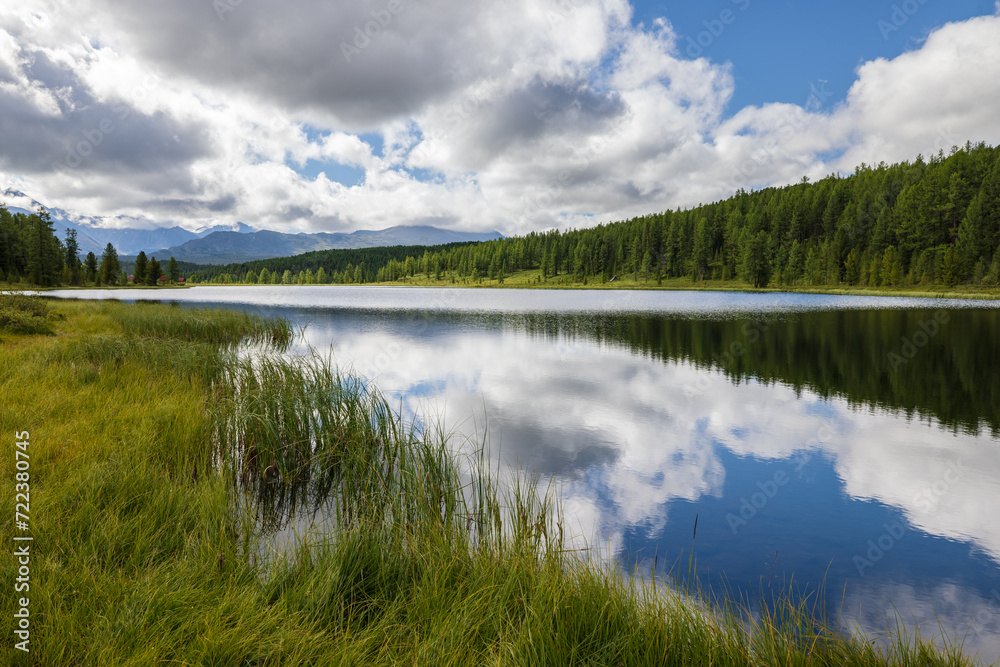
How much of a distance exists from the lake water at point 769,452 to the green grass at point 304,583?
131 cm

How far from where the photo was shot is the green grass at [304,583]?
3.00 meters

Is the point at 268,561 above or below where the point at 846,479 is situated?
above

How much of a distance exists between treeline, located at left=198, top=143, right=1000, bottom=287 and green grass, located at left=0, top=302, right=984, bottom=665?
93455mm

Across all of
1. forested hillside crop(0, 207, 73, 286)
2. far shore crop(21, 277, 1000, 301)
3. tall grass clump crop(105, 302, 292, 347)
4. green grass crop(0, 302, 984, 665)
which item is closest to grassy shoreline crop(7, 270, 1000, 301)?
far shore crop(21, 277, 1000, 301)

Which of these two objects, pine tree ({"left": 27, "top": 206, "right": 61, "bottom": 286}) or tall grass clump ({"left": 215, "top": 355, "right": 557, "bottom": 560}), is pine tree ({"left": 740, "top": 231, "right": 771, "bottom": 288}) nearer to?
tall grass clump ({"left": 215, "top": 355, "right": 557, "bottom": 560})

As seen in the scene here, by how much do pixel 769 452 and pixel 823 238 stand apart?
121 metres

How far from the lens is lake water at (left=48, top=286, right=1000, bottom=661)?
5895 mm

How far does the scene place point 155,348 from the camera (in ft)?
44.9

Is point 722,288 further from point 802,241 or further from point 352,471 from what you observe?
point 352,471

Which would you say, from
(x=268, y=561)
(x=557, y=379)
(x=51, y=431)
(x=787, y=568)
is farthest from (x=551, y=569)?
(x=557, y=379)

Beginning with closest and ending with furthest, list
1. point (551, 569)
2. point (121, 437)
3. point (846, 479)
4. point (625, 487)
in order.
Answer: point (551, 569) < point (121, 437) < point (625, 487) < point (846, 479)

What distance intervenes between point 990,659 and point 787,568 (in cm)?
188

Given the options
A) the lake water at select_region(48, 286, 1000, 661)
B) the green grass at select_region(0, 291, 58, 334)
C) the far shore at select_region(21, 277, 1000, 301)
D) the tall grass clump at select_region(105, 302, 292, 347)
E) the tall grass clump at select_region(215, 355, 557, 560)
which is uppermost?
the far shore at select_region(21, 277, 1000, 301)

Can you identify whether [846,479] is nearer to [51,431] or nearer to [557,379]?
[557,379]
